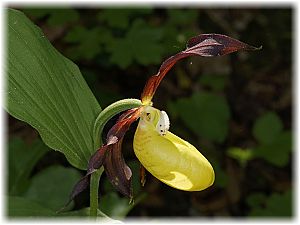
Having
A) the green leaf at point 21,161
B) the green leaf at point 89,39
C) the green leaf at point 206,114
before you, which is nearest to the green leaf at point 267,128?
the green leaf at point 206,114

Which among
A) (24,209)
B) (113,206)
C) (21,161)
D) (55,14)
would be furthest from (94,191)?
(55,14)

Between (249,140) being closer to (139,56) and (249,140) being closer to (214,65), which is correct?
(214,65)

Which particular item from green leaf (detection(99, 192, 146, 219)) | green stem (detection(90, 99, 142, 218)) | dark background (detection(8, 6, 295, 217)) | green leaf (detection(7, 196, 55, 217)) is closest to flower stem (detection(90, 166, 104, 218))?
green stem (detection(90, 99, 142, 218))

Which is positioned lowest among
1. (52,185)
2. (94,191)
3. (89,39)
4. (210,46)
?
(52,185)

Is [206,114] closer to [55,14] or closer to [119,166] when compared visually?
[55,14]

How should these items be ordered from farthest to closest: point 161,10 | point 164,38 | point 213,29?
point 213,29 < point 161,10 < point 164,38

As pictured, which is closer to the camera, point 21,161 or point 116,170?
point 116,170

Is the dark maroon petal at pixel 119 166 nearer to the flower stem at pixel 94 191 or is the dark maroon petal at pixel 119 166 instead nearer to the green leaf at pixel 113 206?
the flower stem at pixel 94 191

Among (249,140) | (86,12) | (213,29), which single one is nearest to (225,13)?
(213,29)
